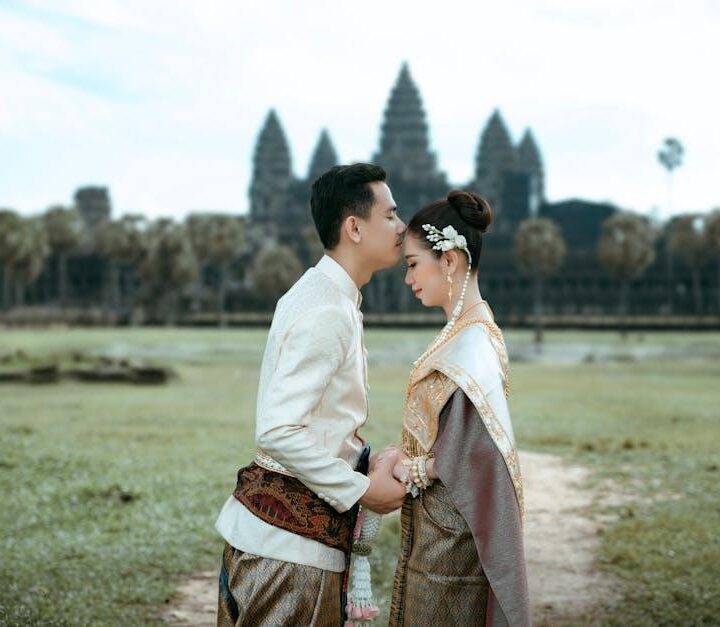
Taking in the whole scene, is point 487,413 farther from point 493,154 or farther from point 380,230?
point 493,154

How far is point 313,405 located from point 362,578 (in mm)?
645

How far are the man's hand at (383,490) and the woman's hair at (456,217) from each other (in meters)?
0.65

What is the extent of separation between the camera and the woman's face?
3.20 meters

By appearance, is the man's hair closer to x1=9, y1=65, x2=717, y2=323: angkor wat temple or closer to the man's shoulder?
the man's shoulder

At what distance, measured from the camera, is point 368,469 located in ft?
10.4

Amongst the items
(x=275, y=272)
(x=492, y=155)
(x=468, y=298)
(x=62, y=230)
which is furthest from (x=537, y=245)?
(x=468, y=298)

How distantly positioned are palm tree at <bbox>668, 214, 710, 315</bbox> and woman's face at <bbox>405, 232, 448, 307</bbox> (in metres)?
51.2

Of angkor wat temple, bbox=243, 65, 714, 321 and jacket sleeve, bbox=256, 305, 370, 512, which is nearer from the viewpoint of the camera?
jacket sleeve, bbox=256, 305, 370, 512

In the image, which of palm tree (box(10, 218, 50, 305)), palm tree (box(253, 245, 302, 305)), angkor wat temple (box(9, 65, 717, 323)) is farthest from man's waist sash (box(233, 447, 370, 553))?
palm tree (box(10, 218, 50, 305))

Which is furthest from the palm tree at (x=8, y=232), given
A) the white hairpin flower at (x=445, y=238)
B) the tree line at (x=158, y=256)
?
the white hairpin flower at (x=445, y=238)

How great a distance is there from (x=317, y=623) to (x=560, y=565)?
3.75m

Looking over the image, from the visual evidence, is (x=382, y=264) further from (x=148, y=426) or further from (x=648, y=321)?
(x=648, y=321)

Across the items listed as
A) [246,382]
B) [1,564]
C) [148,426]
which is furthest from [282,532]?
[246,382]

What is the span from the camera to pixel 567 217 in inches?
2665
